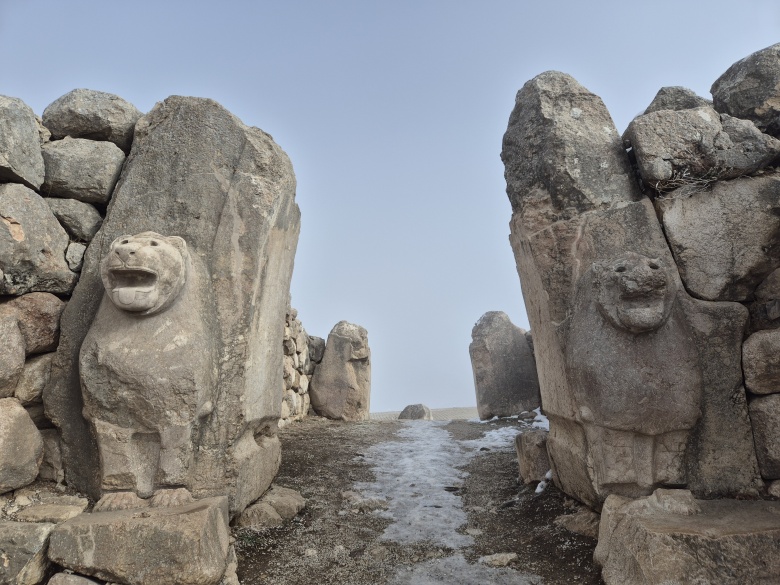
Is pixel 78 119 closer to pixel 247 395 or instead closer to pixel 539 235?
pixel 247 395

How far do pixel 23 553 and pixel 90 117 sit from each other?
9.26 ft

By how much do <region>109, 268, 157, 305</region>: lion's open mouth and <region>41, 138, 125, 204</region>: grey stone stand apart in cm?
101

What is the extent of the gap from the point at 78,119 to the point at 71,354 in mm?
1688

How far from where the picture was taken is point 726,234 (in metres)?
3.63

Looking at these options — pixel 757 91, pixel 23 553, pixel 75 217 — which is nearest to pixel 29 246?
pixel 75 217

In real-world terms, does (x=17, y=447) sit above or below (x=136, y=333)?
below

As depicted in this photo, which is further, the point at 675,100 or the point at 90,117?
the point at 675,100

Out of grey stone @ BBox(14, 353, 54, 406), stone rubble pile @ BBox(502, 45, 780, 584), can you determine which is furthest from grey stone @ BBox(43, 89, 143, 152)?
stone rubble pile @ BBox(502, 45, 780, 584)

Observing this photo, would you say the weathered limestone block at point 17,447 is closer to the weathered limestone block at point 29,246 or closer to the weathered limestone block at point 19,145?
the weathered limestone block at point 29,246

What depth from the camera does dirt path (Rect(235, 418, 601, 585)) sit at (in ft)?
10.8

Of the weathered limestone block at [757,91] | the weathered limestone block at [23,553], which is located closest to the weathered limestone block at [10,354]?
the weathered limestone block at [23,553]

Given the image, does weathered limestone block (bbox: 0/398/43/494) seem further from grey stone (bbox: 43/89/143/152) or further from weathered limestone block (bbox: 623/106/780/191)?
weathered limestone block (bbox: 623/106/780/191)

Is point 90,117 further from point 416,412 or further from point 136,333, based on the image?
point 416,412

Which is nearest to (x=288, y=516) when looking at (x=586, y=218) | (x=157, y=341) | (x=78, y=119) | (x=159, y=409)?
(x=159, y=409)
